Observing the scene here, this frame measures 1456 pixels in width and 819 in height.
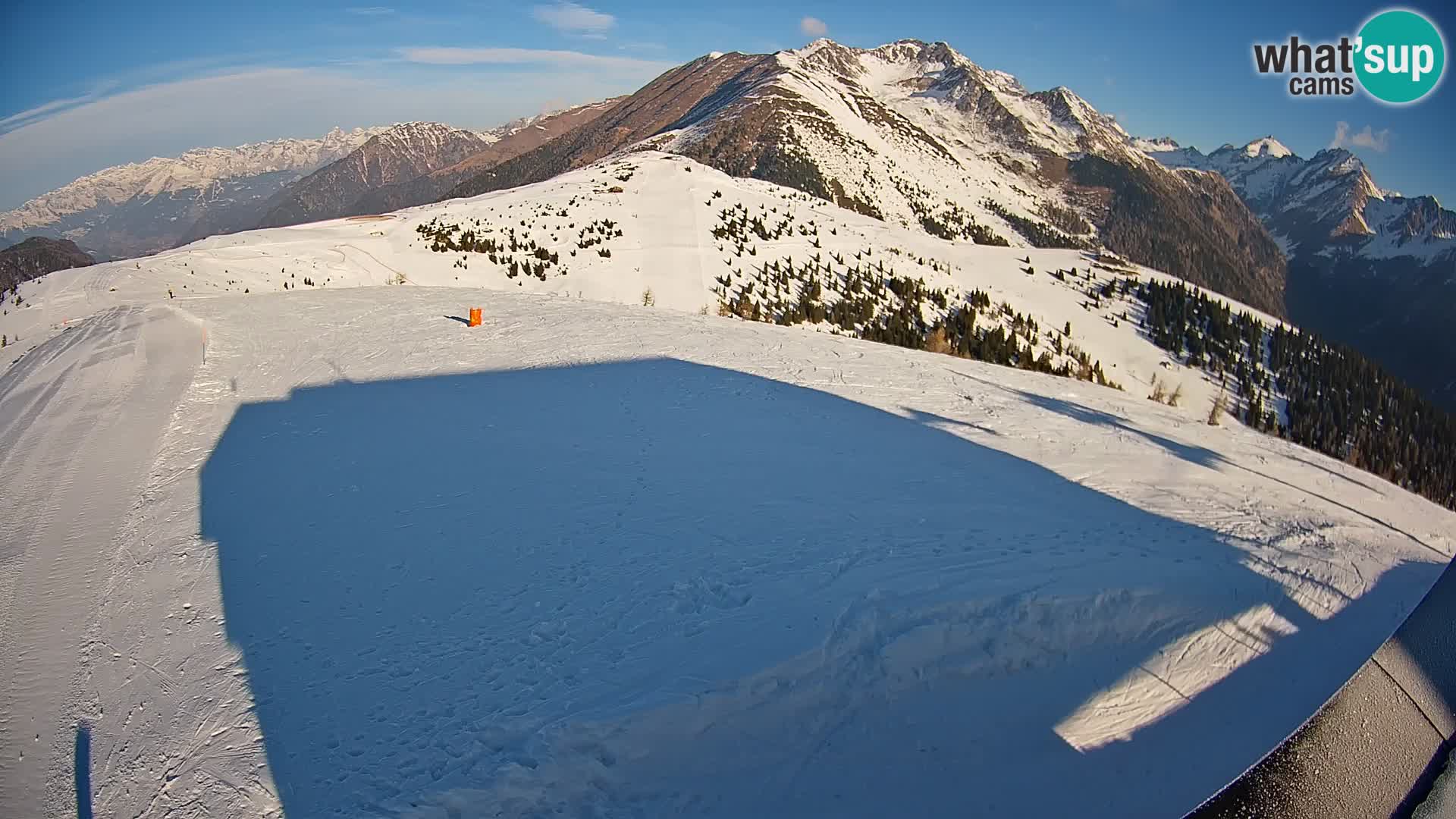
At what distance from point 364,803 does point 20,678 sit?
279 cm

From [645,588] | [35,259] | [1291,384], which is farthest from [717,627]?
[35,259]

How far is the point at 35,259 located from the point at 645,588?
112477 mm

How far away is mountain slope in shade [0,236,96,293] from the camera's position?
213 feet

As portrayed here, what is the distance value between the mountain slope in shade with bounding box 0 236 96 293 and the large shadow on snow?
73.7 metres

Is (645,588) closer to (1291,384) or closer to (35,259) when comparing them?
(1291,384)

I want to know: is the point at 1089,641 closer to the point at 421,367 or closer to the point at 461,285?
the point at 421,367

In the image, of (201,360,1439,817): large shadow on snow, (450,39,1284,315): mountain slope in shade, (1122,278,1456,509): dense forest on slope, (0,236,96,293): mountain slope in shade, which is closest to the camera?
(201,360,1439,817): large shadow on snow

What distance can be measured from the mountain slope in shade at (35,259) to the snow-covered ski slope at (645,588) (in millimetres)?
71529

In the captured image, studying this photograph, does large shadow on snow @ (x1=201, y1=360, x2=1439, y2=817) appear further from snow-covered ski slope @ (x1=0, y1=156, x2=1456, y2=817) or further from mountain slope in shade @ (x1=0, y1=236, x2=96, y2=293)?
mountain slope in shade @ (x1=0, y1=236, x2=96, y2=293)

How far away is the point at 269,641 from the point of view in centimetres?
441

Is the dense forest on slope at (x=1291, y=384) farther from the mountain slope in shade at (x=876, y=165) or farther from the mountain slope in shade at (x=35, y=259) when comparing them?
the mountain slope in shade at (x=35, y=259)

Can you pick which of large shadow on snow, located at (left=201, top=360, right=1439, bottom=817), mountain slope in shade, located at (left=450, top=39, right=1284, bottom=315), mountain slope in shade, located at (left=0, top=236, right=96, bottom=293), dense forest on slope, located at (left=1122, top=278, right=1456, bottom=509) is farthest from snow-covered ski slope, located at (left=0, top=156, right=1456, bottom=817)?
mountain slope in shade, located at (left=450, top=39, right=1284, bottom=315)

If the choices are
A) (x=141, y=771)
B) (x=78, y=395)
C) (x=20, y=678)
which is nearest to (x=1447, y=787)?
(x=141, y=771)

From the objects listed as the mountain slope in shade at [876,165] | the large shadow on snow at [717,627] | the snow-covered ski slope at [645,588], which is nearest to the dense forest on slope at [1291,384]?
the snow-covered ski slope at [645,588]
